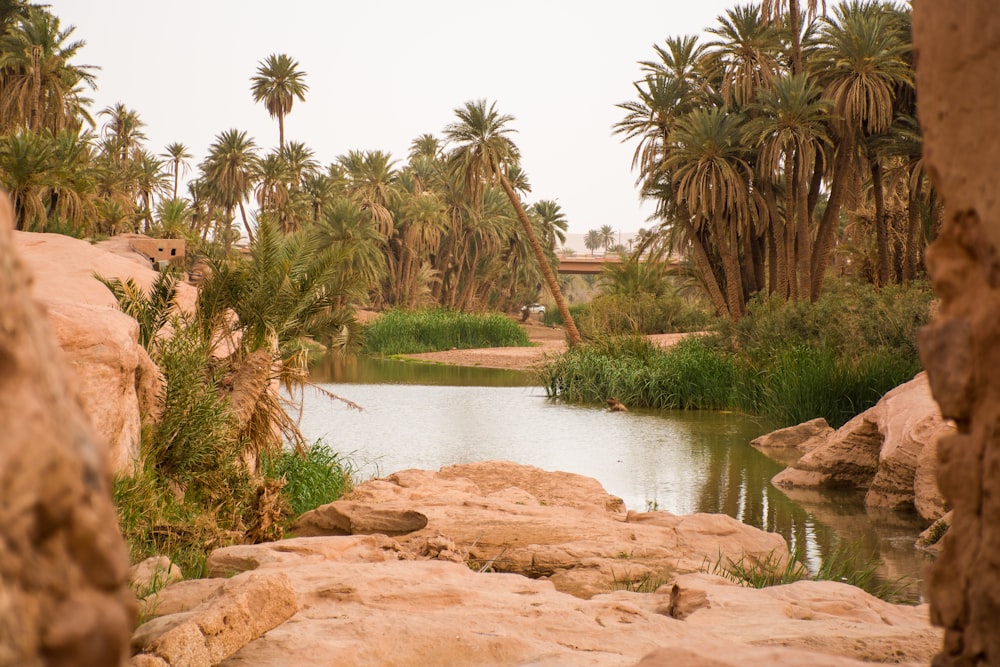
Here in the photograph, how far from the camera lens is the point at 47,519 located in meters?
0.89

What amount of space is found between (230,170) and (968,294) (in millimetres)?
52171

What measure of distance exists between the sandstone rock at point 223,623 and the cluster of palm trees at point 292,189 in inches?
717

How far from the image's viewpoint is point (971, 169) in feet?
5.31

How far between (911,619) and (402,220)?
47.2 meters

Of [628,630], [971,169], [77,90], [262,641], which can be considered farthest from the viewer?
[77,90]

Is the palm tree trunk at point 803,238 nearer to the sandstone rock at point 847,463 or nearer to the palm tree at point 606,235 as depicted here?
the sandstone rock at point 847,463

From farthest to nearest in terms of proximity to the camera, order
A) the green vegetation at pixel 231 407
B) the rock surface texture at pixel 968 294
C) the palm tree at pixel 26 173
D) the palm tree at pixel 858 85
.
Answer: the palm tree at pixel 858 85 → the palm tree at pixel 26 173 → the green vegetation at pixel 231 407 → the rock surface texture at pixel 968 294

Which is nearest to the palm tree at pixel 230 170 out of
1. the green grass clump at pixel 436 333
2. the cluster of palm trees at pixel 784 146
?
the green grass clump at pixel 436 333

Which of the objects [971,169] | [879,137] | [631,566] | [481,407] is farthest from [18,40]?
[971,169]

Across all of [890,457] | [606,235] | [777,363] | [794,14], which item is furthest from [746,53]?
[606,235]

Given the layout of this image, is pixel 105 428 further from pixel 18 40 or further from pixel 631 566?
pixel 18 40

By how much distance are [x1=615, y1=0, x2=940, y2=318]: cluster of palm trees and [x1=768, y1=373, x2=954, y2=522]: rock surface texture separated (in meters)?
11.7

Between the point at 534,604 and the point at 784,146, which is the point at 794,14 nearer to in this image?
Answer: the point at 784,146

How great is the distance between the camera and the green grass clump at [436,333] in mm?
36000
